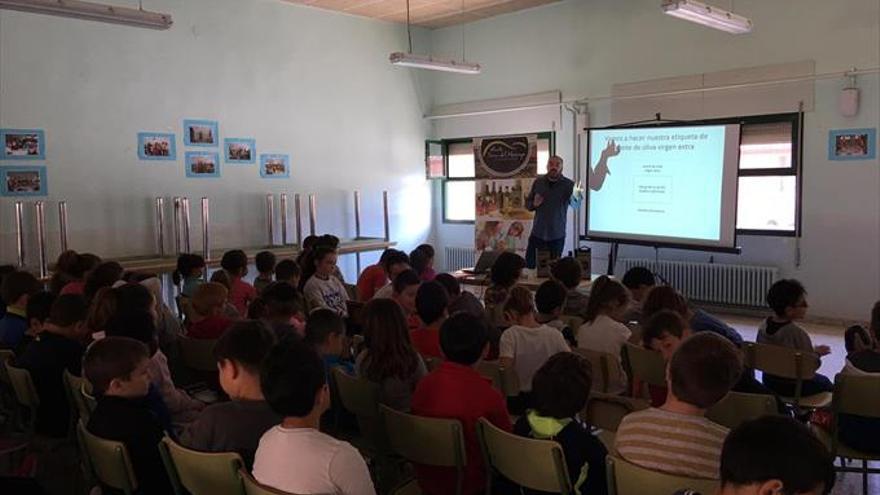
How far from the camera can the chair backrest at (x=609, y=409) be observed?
8.69ft

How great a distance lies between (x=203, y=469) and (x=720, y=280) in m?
6.85

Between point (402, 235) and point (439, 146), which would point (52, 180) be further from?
point (439, 146)

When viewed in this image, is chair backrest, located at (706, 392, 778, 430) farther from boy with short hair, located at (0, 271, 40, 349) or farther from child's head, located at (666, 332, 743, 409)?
boy with short hair, located at (0, 271, 40, 349)

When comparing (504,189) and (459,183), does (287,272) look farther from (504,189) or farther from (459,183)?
(459,183)

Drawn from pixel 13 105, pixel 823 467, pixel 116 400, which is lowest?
pixel 116 400

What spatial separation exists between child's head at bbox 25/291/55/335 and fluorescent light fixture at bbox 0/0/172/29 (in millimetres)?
2572

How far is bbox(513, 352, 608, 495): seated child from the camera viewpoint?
215 centimetres

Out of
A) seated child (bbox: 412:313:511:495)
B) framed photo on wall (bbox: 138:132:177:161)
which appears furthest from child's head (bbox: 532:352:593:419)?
framed photo on wall (bbox: 138:132:177:161)

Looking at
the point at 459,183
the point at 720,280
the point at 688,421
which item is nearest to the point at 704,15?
the point at 720,280

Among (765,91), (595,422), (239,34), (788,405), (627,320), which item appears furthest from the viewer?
(239,34)

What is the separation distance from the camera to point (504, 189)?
935 cm

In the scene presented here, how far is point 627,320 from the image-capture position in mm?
4574

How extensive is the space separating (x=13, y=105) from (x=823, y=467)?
753 cm

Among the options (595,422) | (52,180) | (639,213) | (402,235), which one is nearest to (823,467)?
(595,422)
